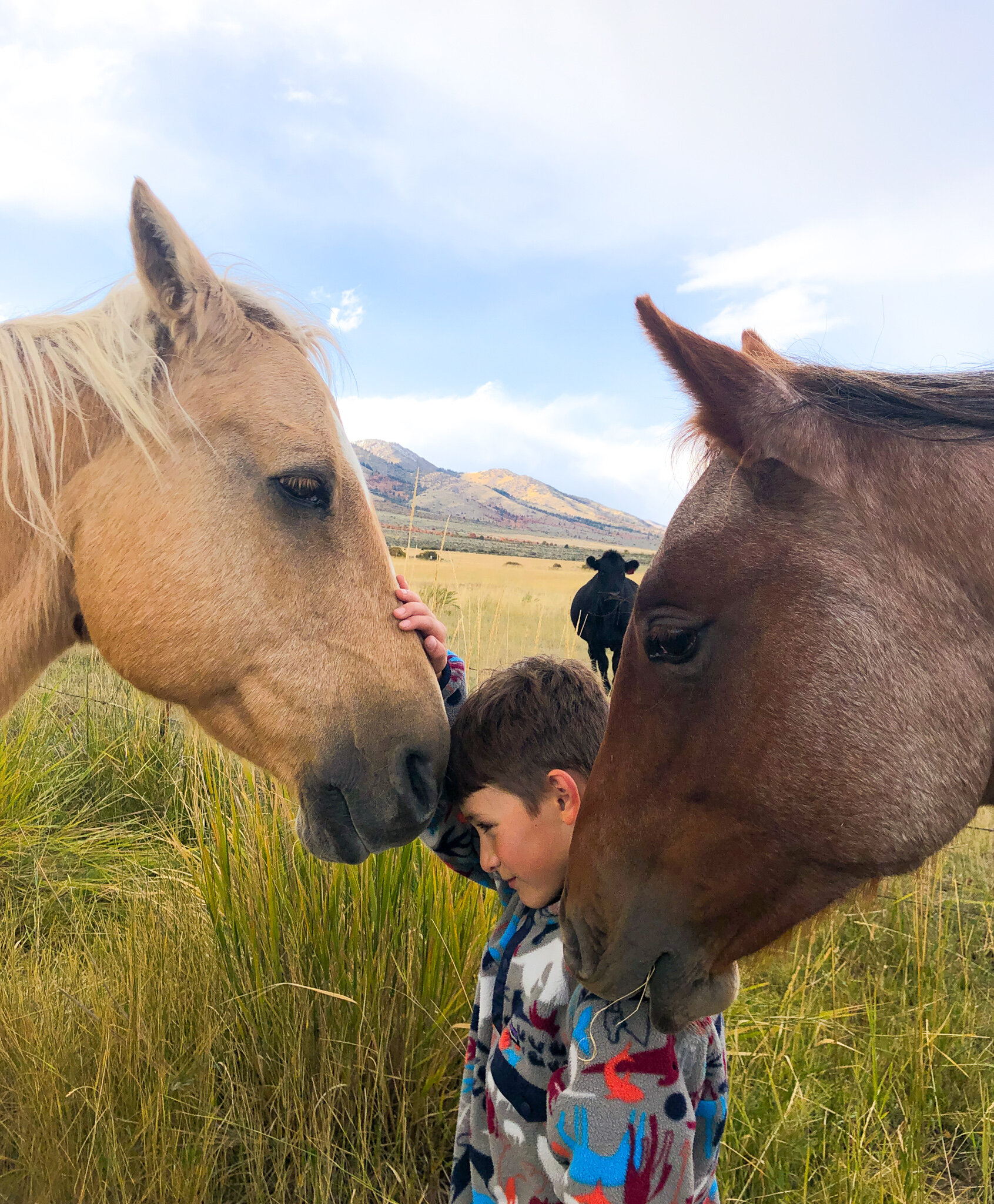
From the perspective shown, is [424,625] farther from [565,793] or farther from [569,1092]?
[569,1092]

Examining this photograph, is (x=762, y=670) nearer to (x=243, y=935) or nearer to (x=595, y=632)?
(x=243, y=935)

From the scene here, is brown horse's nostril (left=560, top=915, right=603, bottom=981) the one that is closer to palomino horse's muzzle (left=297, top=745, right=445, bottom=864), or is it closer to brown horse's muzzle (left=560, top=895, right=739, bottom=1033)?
brown horse's muzzle (left=560, top=895, right=739, bottom=1033)

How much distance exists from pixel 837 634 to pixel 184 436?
160 centimetres

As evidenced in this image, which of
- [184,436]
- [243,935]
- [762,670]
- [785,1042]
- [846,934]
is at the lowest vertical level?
[846,934]

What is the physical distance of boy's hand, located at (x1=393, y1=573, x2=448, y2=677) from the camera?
Result: 1911mm

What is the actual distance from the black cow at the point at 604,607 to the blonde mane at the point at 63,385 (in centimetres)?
436

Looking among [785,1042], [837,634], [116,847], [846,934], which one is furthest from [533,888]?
[116,847]

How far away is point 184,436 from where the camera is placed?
6.18ft

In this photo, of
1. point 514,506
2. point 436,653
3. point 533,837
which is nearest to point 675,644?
point 533,837

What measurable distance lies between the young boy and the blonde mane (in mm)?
899

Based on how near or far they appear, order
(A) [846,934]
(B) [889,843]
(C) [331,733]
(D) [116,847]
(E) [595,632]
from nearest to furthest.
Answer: (B) [889,843], (C) [331,733], (A) [846,934], (D) [116,847], (E) [595,632]

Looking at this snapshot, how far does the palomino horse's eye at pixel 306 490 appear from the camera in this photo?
1.87 meters

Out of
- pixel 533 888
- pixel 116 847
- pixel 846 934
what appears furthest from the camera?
pixel 116 847

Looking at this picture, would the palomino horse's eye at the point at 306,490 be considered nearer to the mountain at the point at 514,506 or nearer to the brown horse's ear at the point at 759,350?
the brown horse's ear at the point at 759,350
